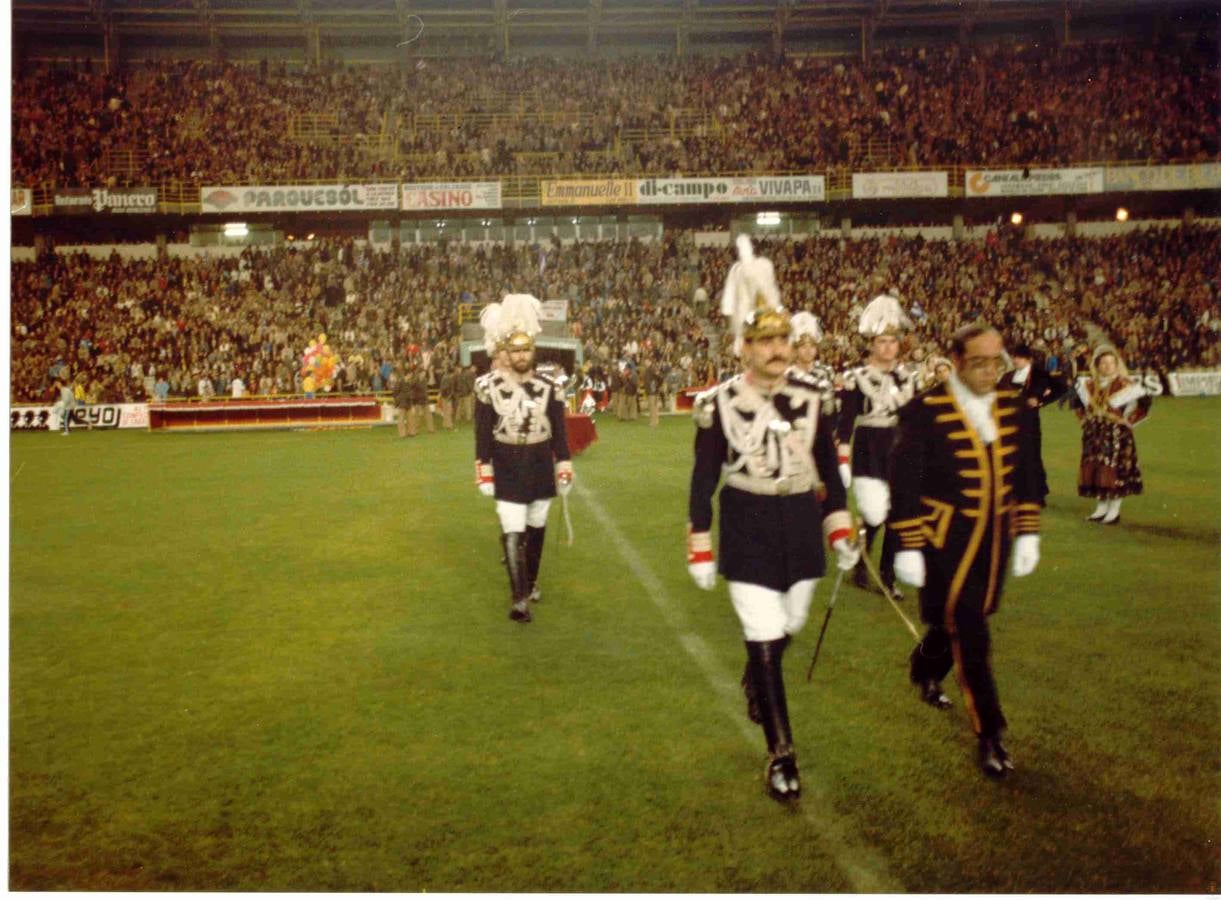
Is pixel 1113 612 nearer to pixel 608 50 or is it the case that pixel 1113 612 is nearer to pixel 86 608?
pixel 86 608

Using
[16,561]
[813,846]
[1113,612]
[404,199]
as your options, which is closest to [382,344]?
[404,199]

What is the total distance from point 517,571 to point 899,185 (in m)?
30.6

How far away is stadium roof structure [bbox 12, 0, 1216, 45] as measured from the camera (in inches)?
1366

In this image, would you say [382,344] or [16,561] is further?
[382,344]

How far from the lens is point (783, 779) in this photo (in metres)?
4.15

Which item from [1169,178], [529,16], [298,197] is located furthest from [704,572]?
[1169,178]

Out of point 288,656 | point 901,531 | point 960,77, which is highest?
point 960,77

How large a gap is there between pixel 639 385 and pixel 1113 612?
19559 mm

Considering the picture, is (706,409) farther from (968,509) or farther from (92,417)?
(92,417)

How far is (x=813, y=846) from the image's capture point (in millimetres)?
3758

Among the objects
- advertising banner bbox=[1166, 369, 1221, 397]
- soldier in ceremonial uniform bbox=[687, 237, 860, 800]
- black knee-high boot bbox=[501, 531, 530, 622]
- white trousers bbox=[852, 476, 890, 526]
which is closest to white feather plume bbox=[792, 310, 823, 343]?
white trousers bbox=[852, 476, 890, 526]

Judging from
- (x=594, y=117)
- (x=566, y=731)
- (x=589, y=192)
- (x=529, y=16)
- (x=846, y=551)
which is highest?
(x=529, y=16)

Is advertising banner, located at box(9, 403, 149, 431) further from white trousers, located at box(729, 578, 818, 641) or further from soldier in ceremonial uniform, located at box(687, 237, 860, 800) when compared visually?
white trousers, located at box(729, 578, 818, 641)

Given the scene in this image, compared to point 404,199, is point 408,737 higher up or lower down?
lower down
